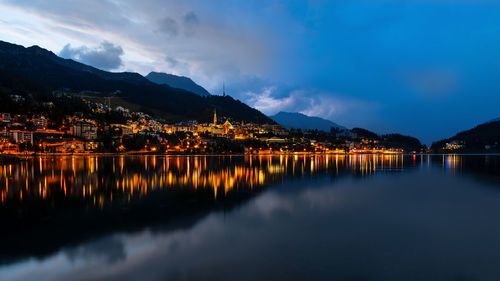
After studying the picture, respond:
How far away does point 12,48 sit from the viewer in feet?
589

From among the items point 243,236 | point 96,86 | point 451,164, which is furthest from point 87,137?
point 96,86

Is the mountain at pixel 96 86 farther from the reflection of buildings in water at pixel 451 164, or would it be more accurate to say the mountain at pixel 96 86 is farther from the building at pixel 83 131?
the reflection of buildings in water at pixel 451 164

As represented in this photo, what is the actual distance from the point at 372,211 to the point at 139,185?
1092cm

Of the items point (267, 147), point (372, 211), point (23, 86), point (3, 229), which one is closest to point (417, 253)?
point (372, 211)

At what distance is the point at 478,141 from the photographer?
113000 mm

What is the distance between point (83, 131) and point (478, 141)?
132350 millimetres

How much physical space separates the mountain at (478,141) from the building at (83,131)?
117842 millimetres

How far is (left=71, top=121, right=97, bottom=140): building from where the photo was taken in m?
73.2

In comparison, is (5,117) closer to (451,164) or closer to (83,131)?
(83,131)

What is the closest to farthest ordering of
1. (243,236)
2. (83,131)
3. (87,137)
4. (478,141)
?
(243,236) < (87,137) < (83,131) < (478,141)

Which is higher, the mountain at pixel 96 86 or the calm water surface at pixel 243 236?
the mountain at pixel 96 86

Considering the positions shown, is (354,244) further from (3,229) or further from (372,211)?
(3,229)

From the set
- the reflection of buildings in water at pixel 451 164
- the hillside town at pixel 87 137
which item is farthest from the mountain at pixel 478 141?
the reflection of buildings in water at pixel 451 164

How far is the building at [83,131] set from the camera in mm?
73250
